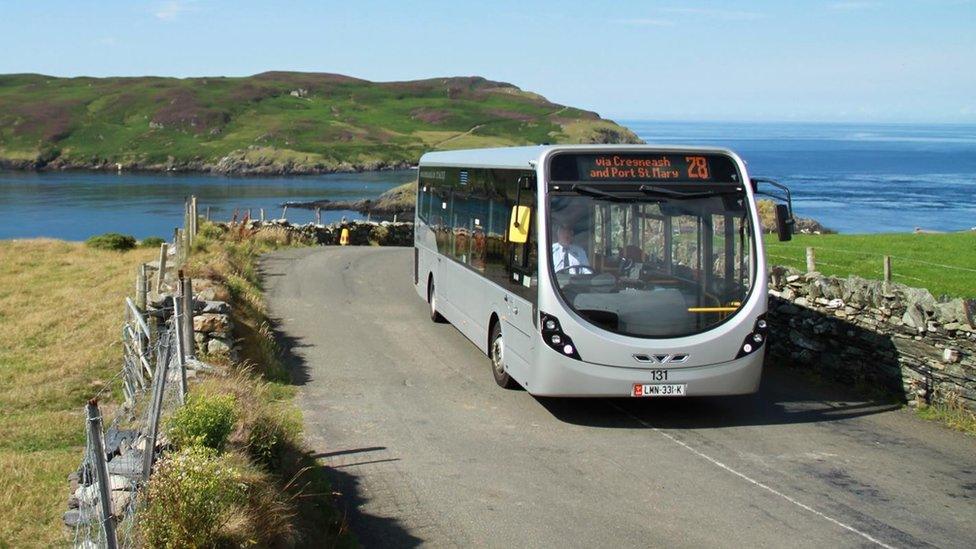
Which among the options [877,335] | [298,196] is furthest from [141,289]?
[298,196]

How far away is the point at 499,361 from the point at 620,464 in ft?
11.9

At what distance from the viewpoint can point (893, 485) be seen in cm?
→ 934

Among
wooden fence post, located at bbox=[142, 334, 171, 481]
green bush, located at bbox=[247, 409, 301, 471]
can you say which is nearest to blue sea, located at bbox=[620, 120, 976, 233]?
green bush, located at bbox=[247, 409, 301, 471]

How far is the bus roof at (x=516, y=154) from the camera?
11.8 meters

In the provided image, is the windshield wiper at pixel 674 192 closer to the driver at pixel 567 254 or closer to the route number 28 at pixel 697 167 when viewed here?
the route number 28 at pixel 697 167

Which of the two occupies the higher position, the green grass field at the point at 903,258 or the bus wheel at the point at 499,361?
the green grass field at the point at 903,258

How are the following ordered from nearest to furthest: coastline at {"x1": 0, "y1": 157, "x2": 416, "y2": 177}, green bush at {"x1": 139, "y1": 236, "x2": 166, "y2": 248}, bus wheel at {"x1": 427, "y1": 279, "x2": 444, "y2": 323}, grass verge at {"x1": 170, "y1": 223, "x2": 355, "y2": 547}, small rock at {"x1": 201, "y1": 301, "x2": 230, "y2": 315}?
1. grass verge at {"x1": 170, "y1": 223, "x2": 355, "y2": 547}
2. small rock at {"x1": 201, "y1": 301, "x2": 230, "y2": 315}
3. bus wheel at {"x1": 427, "y1": 279, "x2": 444, "y2": 323}
4. green bush at {"x1": 139, "y1": 236, "x2": 166, "y2": 248}
5. coastline at {"x1": 0, "y1": 157, "x2": 416, "y2": 177}

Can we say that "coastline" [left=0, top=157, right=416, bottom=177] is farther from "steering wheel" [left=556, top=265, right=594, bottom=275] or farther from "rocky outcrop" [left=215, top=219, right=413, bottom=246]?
"steering wheel" [left=556, top=265, right=594, bottom=275]

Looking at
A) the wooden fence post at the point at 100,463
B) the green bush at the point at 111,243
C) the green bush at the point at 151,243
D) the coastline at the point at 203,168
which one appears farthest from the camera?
the coastline at the point at 203,168

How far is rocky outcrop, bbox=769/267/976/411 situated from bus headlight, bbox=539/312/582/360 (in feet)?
14.2

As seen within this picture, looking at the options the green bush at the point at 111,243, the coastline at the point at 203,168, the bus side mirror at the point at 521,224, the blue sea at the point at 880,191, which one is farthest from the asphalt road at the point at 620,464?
the coastline at the point at 203,168

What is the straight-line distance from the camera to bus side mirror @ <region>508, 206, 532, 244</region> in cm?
1185

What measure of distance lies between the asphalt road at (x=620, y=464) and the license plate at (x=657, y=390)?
0.43m

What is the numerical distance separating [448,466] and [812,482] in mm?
3336
